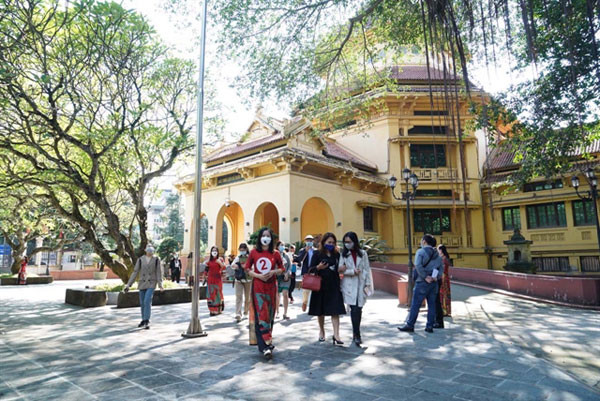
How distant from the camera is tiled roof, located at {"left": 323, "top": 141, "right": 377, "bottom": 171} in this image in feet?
75.9

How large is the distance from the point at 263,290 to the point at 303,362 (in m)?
1.13

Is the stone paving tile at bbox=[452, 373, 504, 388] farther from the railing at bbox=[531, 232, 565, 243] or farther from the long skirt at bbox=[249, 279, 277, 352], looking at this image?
the railing at bbox=[531, 232, 565, 243]

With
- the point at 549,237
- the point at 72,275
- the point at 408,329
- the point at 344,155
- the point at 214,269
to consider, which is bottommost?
the point at 72,275

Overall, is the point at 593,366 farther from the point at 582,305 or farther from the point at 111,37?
the point at 111,37

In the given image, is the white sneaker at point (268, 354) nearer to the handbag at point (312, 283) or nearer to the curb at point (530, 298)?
the handbag at point (312, 283)

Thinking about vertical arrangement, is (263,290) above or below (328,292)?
above

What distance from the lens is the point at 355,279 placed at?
245 inches

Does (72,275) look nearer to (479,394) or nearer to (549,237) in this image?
(549,237)

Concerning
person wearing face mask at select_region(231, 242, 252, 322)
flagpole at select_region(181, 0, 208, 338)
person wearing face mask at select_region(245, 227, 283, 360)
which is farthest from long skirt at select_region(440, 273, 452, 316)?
flagpole at select_region(181, 0, 208, 338)

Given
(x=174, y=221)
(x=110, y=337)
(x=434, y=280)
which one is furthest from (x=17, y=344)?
(x=174, y=221)

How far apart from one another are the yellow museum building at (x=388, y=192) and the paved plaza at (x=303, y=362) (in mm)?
12496

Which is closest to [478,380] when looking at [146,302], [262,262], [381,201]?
[262,262]

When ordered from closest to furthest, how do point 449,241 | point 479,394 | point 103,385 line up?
1. point 479,394
2. point 103,385
3. point 449,241

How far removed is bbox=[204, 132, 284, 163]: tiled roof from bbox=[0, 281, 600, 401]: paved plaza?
45.3 ft
